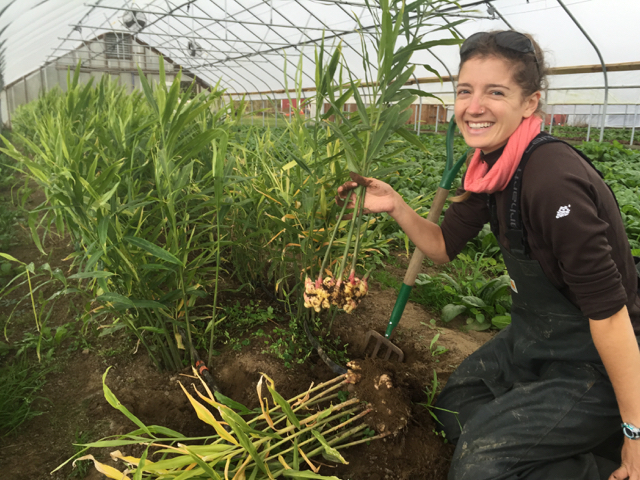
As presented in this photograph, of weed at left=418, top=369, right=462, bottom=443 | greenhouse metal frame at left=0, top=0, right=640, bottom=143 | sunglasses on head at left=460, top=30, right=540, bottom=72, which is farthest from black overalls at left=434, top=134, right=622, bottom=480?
greenhouse metal frame at left=0, top=0, right=640, bottom=143

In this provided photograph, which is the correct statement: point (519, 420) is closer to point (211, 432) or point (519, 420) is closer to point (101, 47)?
point (211, 432)

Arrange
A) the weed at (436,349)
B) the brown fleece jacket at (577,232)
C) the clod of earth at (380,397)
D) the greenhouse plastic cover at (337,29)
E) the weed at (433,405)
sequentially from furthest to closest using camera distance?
the greenhouse plastic cover at (337,29), the weed at (436,349), the weed at (433,405), the clod of earth at (380,397), the brown fleece jacket at (577,232)

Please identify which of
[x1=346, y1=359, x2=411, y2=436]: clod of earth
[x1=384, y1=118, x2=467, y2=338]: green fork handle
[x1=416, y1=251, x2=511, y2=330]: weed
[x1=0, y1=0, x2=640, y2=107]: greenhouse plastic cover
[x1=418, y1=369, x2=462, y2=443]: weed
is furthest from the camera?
[x1=0, y1=0, x2=640, y2=107]: greenhouse plastic cover

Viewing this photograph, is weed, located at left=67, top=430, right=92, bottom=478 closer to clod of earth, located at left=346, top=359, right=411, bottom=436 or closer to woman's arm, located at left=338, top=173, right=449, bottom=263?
clod of earth, located at left=346, top=359, right=411, bottom=436

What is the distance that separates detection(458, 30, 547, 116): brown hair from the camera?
1.06 metres

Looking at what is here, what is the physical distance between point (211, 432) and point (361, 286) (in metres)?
0.66

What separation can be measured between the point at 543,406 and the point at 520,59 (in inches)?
34.1

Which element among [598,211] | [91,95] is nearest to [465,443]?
[598,211]

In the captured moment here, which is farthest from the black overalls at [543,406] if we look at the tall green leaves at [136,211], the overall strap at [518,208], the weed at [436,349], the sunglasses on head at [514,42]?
the tall green leaves at [136,211]

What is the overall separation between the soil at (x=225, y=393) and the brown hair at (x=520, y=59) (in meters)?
0.84

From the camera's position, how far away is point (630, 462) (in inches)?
39.7

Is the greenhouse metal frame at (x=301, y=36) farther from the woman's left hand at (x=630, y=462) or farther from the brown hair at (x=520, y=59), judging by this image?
the woman's left hand at (x=630, y=462)

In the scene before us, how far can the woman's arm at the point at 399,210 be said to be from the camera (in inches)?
48.4

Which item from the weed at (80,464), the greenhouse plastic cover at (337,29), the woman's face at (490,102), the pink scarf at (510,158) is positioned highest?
the greenhouse plastic cover at (337,29)
